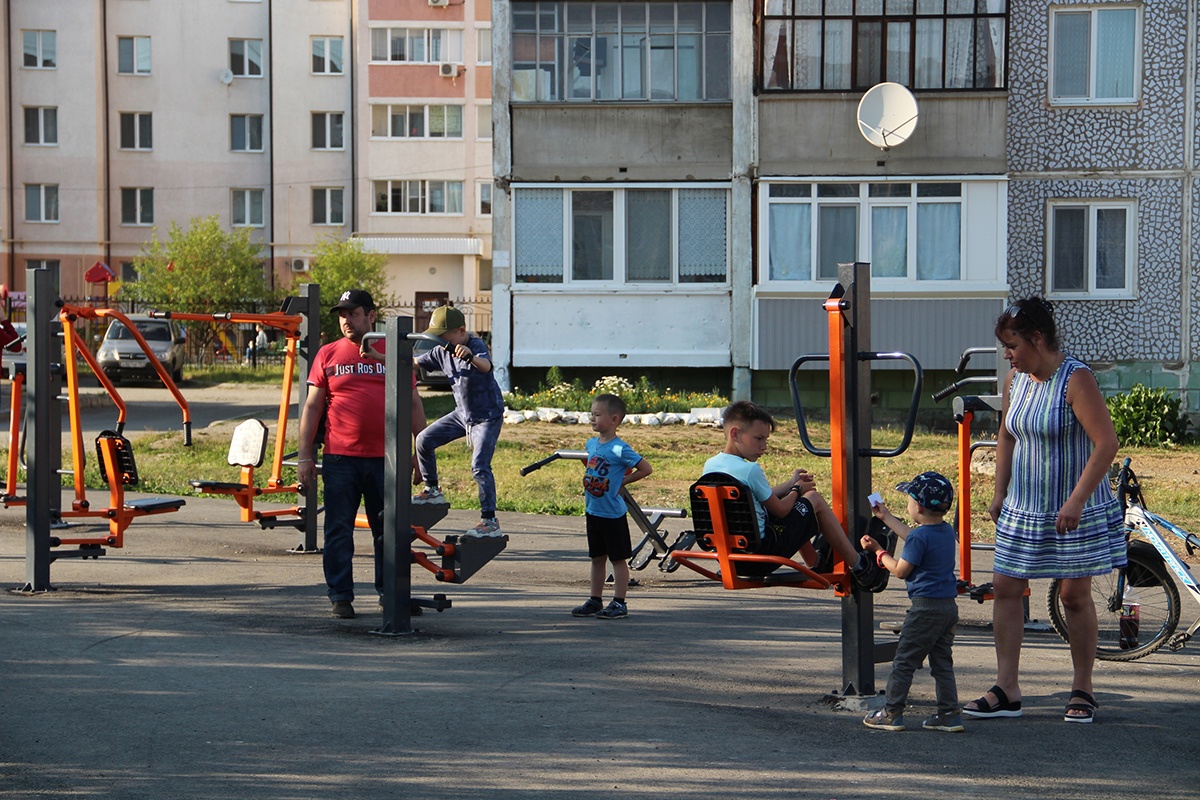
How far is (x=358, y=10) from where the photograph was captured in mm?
54969

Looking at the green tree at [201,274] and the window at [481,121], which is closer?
the green tree at [201,274]

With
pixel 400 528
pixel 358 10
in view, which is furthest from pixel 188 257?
pixel 400 528

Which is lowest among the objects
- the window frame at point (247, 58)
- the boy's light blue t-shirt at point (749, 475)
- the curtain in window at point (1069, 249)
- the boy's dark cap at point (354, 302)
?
the boy's light blue t-shirt at point (749, 475)

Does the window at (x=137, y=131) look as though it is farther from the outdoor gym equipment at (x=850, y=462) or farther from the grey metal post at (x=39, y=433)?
the outdoor gym equipment at (x=850, y=462)

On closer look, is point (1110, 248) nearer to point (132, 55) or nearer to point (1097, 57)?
point (1097, 57)

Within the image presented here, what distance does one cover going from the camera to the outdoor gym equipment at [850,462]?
20.9 feet

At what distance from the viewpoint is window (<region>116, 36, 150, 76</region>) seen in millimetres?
56594

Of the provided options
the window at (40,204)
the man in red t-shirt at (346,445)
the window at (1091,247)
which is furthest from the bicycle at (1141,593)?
the window at (40,204)

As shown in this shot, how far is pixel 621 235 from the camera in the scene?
24.5 m

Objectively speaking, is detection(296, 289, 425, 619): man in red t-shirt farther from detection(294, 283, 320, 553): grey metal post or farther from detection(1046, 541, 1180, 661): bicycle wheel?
detection(1046, 541, 1180, 661): bicycle wheel

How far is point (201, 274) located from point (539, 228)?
94.4 feet

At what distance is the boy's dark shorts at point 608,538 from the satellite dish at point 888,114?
16019mm

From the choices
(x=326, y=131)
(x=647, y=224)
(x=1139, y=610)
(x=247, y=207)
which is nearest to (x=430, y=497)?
(x=1139, y=610)

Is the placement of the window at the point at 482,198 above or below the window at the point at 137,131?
below
